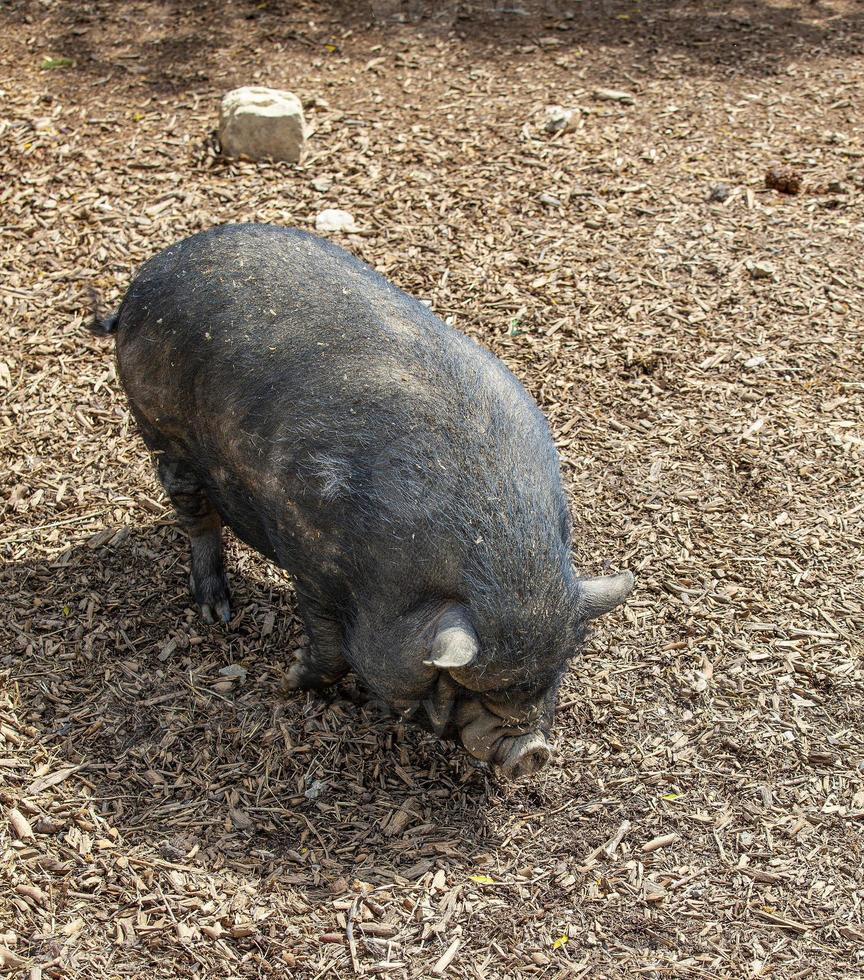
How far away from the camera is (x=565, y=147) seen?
7926 mm

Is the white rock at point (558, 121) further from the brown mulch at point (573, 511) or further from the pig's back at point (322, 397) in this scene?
the pig's back at point (322, 397)

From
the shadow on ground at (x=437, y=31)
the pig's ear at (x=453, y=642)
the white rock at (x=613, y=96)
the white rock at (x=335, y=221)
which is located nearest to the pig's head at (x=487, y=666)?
the pig's ear at (x=453, y=642)

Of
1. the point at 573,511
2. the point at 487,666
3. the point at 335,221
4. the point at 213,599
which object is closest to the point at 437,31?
the point at 335,221

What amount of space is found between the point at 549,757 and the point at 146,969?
1567 millimetres

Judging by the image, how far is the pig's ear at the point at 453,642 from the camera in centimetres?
367

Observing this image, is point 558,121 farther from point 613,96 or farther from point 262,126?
point 262,126

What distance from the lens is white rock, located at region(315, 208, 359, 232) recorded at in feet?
23.4

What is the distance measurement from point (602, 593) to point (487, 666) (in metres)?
0.53

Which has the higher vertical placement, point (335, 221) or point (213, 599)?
point (335, 221)

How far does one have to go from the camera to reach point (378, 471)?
4.00 meters

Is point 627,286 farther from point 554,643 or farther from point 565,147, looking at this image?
point 554,643

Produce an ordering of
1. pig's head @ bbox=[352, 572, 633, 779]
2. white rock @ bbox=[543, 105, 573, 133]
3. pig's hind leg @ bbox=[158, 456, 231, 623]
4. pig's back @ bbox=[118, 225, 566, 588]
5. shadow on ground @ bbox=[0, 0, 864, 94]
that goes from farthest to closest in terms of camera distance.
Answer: shadow on ground @ bbox=[0, 0, 864, 94]
white rock @ bbox=[543, 105, 573, 133]
pig's hind leg @ bbox=[158, 456, 231, 623]
pig's back @ bbox=[118, 225, 566, 588]
pig's head @ bbox=[352, 572, 633, 779]

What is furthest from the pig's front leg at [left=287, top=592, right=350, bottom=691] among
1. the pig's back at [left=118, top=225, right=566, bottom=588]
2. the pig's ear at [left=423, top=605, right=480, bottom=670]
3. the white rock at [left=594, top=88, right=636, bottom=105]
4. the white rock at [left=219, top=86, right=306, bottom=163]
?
the white rock at [left=594, top=88, right=636, bottom=105]

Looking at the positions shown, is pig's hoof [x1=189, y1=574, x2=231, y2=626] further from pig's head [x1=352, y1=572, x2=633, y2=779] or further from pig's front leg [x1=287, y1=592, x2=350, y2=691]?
pig's head [x1=352, y1=572, x2=633, y2=779]
